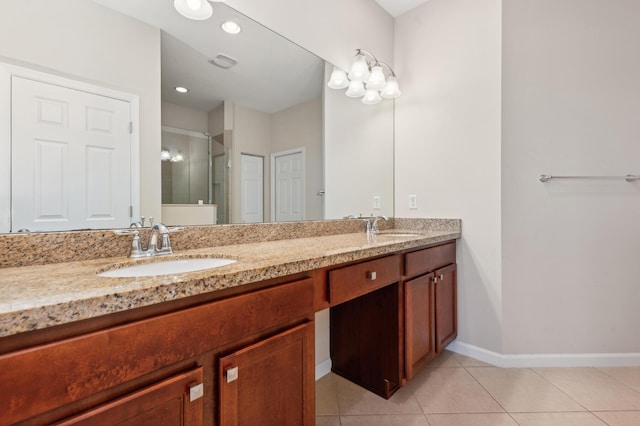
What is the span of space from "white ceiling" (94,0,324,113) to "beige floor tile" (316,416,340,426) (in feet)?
5.01

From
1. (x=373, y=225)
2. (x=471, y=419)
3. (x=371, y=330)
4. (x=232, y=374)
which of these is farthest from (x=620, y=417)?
(x=232, y=374)

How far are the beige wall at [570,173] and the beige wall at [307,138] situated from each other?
1.17 meters

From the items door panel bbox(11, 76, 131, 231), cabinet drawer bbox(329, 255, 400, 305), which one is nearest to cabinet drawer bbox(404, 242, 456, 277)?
cabinet drawer bbox(329, 255, 400, 305)

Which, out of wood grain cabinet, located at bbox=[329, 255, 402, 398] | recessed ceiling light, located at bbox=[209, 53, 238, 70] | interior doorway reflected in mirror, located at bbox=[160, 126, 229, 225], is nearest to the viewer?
interior doorway reflected in mirror, located at bbox=[160, 126, 229, 225]

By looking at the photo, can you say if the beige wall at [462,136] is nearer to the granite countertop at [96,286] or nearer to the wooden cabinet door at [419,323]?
the wooden cabinet door at [419,323]

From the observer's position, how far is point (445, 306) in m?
1.89

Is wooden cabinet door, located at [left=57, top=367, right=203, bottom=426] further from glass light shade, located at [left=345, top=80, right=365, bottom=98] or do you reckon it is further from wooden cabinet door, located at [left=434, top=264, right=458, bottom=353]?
glass light shade, located at [left=345, top=80, right=365, bottom=98]

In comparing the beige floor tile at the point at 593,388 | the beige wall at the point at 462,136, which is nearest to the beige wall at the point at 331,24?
the beige wall at the point at 462,136

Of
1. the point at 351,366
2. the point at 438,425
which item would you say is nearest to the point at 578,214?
the point at 438,425

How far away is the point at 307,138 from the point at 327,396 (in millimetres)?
1452

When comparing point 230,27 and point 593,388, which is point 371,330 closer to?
point 593,388

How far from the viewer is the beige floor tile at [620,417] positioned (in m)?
1.35

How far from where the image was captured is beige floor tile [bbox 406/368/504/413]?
1.47 m

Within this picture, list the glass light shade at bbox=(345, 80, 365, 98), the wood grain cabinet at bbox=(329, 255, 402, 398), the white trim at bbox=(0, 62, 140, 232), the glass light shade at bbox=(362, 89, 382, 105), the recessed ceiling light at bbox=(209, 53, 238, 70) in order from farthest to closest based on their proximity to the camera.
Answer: the glass light shade at bbox=(362, 89, 382, 105) < the glass light shade at bbox=(345, 80, 365, 98) < the recessed ceiling light at bbox=(209, 53, 238, 70) < the wood grain cabinet at bbox=(329, 255, 402, 398) < the white trim at bbox=(0, 62, 140, 232)
